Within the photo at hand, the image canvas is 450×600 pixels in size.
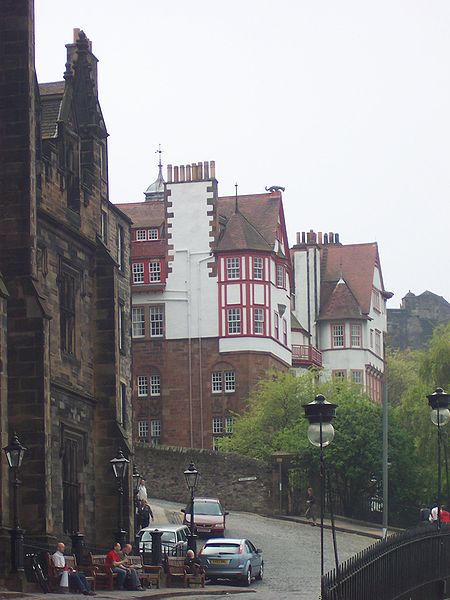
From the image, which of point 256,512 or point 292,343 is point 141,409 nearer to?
point 292,343

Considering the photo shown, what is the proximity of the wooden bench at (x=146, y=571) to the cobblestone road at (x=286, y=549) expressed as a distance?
2.33m

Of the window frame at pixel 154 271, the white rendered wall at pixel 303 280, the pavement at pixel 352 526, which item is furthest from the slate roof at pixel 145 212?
the pavement at pixel 352 526

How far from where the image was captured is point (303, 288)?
11962cm

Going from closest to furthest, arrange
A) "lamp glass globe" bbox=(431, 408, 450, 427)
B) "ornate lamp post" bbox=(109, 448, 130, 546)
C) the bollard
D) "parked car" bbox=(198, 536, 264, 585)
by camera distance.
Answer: "lamp glass globe" bbox=(431, 408, 450, 427) → "ornate lamp post" bbox=(109, 448, 130, 546) → the bollard → "parked car" bbox=(198, 536, 264, 585)

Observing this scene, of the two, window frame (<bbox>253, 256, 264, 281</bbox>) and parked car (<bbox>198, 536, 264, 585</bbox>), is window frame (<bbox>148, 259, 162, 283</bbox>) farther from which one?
parked car (<bbox>198, 536, 264, 585</bbox>)

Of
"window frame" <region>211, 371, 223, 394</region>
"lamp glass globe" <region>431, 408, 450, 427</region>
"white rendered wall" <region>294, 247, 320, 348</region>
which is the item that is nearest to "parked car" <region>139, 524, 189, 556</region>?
"lamp glass globe" <region>431, 408, 450, 427</region>

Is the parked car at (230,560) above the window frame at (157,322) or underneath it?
underneath

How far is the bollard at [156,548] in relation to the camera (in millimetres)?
44406

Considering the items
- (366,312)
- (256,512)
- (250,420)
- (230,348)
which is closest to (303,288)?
(366,312)

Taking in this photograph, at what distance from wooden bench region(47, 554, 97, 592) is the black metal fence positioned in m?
6.87

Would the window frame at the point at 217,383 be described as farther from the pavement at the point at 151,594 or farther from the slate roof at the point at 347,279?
the pavement at the point at 151,594

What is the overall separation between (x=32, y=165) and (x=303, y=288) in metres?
78.8

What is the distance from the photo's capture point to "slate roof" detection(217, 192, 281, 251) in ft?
333

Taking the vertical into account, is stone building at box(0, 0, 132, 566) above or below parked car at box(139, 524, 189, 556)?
above
